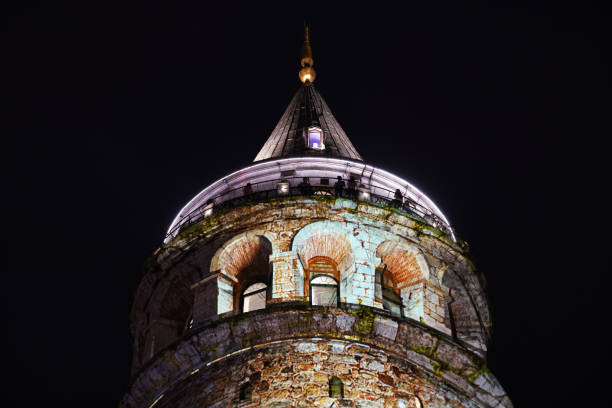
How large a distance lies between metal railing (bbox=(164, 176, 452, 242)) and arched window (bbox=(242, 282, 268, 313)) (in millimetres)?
2298

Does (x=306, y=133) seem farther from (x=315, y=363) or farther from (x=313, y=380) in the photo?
(x=313, y=380)

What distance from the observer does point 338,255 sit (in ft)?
103

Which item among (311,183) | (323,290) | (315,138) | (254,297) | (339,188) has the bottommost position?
(323,290)

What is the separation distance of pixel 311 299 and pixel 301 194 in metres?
3.14

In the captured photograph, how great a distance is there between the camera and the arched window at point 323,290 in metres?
30.8

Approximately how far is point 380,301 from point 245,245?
3915mm

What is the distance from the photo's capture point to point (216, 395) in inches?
1094

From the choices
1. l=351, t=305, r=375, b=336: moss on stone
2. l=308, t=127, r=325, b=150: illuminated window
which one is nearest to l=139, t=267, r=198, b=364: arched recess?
l=351, t=305, r=375, b=336: moss on stone

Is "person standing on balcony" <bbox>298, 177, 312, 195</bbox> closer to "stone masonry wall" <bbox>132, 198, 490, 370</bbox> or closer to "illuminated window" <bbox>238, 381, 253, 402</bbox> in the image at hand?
"stone masonry wall" <bbox>132, 198, 490, 370</bbox>

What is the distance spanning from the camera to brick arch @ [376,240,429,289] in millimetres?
31656

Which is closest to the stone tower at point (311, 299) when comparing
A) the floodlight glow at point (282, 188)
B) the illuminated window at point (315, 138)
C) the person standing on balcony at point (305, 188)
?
the person standing on balcony at point (305, 188)

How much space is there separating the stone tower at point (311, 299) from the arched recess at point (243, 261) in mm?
36

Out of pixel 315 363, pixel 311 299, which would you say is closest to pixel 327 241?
pixel 311 299

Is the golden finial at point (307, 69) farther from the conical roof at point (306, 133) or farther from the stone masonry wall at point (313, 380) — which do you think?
the stone masonry wall at point (313, 380)
